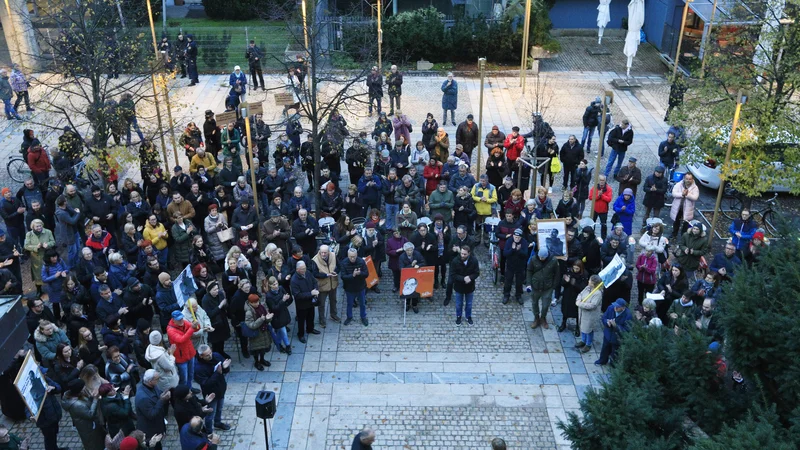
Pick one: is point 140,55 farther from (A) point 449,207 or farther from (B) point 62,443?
(B) point 62,443

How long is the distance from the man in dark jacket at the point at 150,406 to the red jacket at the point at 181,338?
1.10 meters

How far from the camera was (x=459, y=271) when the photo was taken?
14117 millimetres

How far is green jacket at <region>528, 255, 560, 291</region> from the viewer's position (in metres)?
14.0

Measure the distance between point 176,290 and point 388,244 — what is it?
166 inches

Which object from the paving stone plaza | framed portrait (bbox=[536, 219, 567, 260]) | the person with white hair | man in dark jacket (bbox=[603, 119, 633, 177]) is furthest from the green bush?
the person with white hair

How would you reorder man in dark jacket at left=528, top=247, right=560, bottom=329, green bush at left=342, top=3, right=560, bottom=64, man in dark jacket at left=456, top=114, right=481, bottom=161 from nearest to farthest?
man in dark jacket at left=528, top=247, right=560, bottom=329 → man in dark jacket at left=456, top=114, right=481, bottom=161 → green bush at left=342, top=3, right=560, bottom=64

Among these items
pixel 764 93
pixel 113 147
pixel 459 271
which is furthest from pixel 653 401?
pixel 113 147

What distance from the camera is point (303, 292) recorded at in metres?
13.5

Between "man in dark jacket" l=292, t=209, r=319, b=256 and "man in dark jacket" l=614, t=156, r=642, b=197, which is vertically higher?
"man in dark jacket" l=614, t=156, r=642, b=197

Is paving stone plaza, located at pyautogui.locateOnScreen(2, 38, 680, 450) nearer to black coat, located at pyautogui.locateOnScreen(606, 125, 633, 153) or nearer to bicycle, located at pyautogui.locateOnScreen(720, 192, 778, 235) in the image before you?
black coat, located at pyautogui.locateOnScreen(606, 125, 633, 153)

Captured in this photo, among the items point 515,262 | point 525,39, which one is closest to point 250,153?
point 515,262

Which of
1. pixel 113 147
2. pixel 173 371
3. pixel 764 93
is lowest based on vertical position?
pixel 173 371

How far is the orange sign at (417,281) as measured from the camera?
564 inches

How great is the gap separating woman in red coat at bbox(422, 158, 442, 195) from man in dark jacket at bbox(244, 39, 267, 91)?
11.3m
